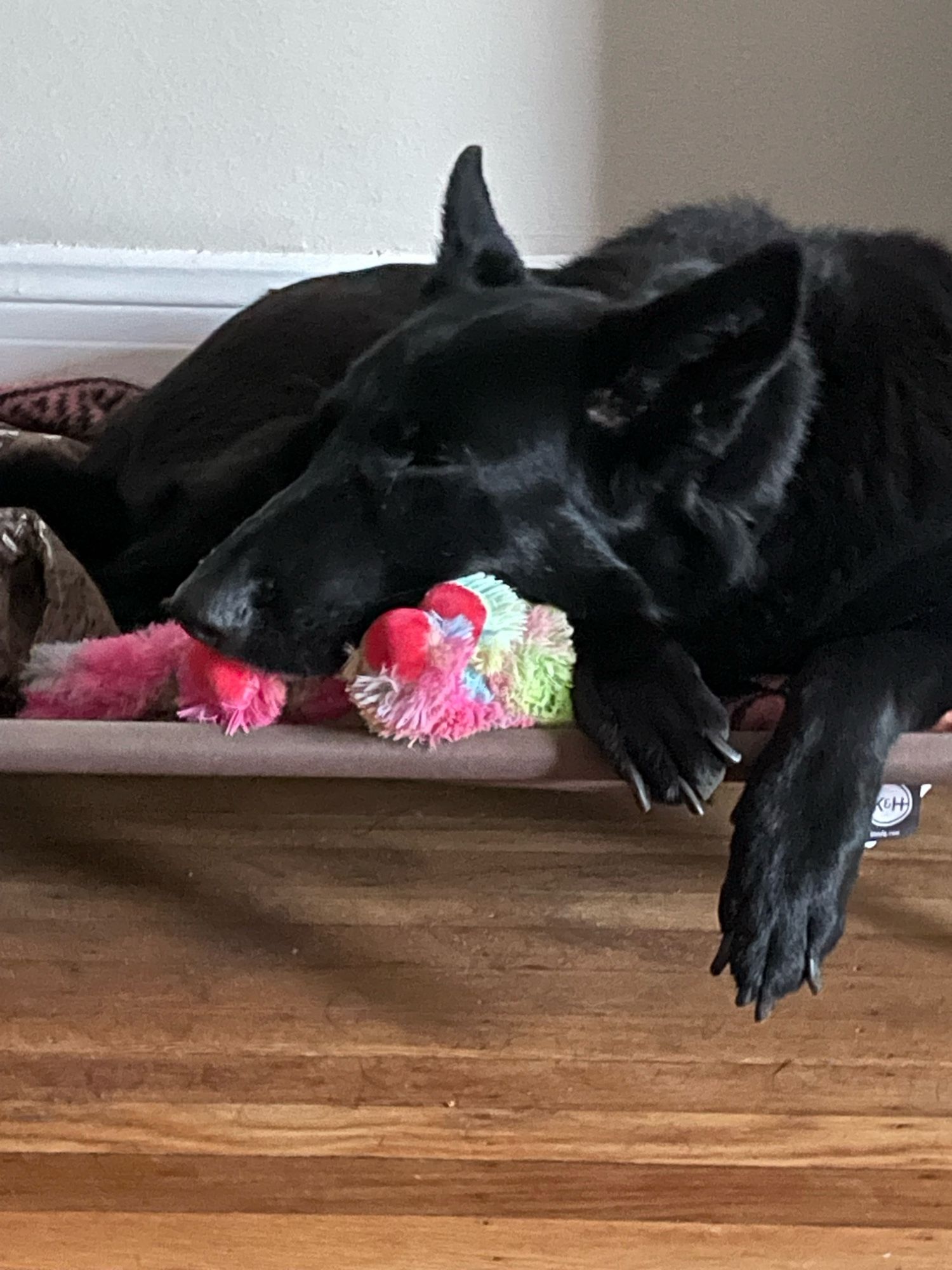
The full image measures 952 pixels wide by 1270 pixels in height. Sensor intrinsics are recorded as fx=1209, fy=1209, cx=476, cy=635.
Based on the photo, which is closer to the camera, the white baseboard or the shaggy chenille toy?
the shaggy chenille toy

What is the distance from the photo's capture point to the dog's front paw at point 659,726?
0.95 m

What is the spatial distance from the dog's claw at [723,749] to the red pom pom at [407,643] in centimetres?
23

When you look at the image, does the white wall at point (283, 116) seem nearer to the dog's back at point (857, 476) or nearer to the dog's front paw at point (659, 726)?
the dog's back at point (857, 476)

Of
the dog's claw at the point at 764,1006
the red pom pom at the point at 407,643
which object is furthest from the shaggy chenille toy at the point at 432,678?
the dog's claw at the point at 764,1006

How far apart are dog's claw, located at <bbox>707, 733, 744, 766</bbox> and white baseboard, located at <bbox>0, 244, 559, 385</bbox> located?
116 centimetres

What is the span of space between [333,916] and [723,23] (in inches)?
54.5

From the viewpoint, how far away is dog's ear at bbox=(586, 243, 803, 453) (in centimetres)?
87

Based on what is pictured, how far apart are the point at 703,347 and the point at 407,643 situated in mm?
323

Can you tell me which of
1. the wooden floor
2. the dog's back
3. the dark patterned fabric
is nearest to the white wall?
the dark patterned fabric

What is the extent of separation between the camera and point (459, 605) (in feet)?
3.19

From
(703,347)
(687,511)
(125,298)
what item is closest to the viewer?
(703,347)

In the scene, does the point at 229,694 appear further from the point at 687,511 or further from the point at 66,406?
the point at 66,406

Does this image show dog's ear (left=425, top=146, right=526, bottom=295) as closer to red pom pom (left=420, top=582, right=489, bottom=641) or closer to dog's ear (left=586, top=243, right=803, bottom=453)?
dog's ear (left=586, top=243, right=803, bottom=453)

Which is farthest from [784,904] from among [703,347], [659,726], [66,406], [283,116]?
[283,116]
